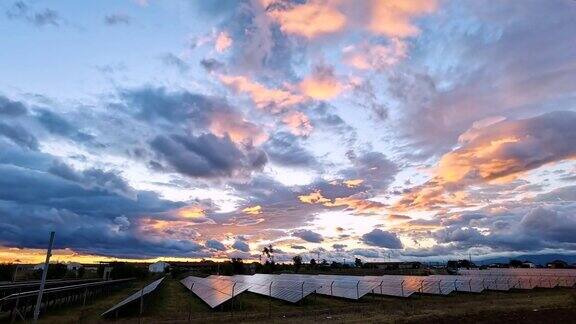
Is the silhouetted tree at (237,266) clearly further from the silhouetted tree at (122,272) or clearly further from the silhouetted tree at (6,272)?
the silhouetted tree at (6,272)

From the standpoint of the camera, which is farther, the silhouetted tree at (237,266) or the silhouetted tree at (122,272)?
the silhouetted tree at (237,266)

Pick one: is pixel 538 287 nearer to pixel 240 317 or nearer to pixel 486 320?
pixel 486 320

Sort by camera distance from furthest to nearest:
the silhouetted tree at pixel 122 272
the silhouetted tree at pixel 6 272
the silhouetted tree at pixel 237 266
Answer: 1. the silhouetted tree at pixel 237 266
2. the silhouetted tree at pixel 122 272
3. the silhouetted tree at pixel 6 272

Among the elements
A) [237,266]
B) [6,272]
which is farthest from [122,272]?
[237,266]

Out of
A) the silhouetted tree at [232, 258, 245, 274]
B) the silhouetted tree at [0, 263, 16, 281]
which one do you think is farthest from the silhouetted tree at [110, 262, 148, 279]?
the silhouetted tree at [232, 258, 245, 274]

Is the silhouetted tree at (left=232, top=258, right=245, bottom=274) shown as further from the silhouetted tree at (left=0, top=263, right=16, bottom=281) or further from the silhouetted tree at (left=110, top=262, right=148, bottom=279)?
the silhouetted tree at (left=0, top=263, right=16, bottom=281)

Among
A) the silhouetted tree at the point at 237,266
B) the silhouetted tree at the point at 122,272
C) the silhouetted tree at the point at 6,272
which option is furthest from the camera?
the silhouetted tree at the point at 237,266

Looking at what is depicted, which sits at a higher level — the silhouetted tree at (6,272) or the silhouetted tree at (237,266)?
the silhouetted tree at (237,266)

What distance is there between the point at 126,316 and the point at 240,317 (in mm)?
10178

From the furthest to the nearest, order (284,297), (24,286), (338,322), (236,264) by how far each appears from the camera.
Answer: (236,264)
(24,286)
(284,297)
(338,322)

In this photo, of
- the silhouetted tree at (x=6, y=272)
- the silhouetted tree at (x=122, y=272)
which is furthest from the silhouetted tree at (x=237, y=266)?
the silhouetted tree at (x=6, y=272)

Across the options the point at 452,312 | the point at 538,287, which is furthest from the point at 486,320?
the point at 538,287

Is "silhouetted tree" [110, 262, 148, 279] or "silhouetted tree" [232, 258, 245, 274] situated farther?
"silhouetted tree" [232, 258, 245, 274]

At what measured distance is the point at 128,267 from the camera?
116 m
